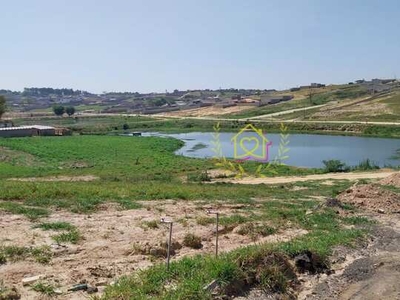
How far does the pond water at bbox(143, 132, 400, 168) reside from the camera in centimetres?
4653

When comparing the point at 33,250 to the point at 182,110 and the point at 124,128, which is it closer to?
the point at 124,128

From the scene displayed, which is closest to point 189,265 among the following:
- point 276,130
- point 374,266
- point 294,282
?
point 294,282

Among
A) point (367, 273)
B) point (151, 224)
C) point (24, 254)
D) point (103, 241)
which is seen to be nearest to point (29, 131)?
point (151, 224)

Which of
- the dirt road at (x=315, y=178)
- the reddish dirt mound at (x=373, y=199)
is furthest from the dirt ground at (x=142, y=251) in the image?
the dirt road at (x=315, y=178)

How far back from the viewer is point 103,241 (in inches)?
427

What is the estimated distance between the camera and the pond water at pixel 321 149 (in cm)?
4653

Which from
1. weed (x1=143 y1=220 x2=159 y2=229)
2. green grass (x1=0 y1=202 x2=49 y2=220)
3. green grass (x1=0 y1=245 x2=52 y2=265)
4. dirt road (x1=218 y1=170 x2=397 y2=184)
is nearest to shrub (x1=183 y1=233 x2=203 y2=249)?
weed (x1=143 y1=220 x2=159 y2=229)

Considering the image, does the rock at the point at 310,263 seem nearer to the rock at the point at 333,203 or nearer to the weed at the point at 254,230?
the weed at the point at 254,230

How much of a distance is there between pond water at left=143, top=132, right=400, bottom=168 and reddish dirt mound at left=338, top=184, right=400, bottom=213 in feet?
81.2

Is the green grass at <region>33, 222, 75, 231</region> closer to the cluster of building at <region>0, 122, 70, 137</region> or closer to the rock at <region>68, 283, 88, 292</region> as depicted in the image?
the rock at <region>68, 283, 88, 292</region>

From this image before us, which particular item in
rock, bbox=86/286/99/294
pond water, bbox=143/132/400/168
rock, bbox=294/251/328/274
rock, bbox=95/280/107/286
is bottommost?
pond water, bbox=143/132/400/168

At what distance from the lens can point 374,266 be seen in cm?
1039

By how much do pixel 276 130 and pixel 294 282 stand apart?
7518 centimetres

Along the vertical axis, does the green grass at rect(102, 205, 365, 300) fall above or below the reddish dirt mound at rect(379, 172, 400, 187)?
above
